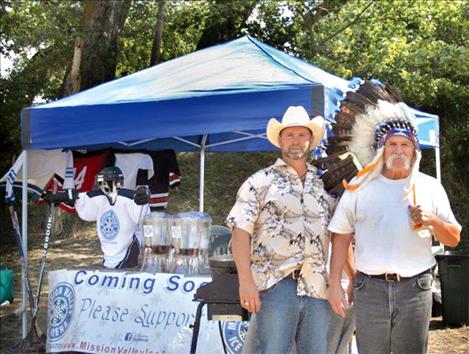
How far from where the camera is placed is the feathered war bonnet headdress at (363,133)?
3.17 meters

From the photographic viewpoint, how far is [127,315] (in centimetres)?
563

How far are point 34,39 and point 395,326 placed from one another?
10.3 meters

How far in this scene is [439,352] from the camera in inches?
249

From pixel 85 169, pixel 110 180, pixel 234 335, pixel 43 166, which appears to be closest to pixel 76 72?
pixel 85 169

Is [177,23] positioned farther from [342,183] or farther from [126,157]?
[342,183]

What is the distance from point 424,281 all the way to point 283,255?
2.08 ft

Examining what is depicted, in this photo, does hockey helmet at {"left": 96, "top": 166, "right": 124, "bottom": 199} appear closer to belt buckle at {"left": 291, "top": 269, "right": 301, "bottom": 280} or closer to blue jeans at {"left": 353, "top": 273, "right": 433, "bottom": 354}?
belt buckle at {"left": 291, "top": 269, "right": 301, "bottom": 280}

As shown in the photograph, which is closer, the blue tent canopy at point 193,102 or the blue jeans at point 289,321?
the blue jeans at point 289,321

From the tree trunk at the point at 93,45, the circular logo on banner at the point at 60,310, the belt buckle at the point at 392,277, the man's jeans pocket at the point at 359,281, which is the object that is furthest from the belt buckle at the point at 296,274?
the tree trunk at the point at 93,45

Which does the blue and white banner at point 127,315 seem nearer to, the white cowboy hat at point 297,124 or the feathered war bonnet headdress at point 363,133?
the feathered war bonnet headdress at point 363,133

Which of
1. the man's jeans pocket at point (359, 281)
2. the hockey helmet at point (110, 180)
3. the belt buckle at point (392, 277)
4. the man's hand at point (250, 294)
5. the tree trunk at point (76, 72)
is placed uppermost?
the tree trunk at point (76, 72)

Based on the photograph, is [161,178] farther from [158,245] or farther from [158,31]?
[158,31]

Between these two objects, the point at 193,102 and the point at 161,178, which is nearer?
the point at 193,102

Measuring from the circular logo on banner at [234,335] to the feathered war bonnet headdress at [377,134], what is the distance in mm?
1995
